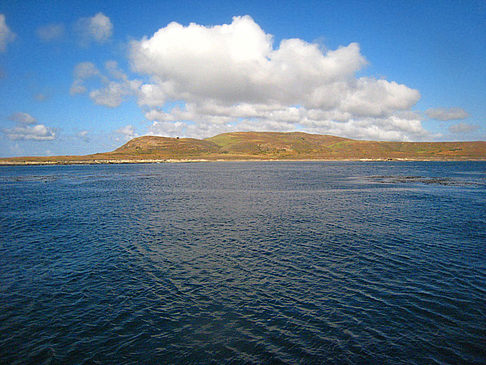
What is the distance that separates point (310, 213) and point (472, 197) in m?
38.0

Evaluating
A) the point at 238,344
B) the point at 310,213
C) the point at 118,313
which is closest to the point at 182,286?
the point at 118,313

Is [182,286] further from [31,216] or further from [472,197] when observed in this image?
[472,197]

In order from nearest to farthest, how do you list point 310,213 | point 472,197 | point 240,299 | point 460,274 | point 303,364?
point 303,364 → point 240,299 → point 460,274 → point 310,213 → point 472,197

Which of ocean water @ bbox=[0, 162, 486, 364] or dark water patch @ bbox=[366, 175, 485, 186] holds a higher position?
dark water patch @ bbox=[366, 175, 485, 186]

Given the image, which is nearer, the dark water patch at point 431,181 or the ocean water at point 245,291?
the ocean water at point 245,291

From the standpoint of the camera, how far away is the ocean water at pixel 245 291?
13008 mm

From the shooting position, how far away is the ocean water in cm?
1301

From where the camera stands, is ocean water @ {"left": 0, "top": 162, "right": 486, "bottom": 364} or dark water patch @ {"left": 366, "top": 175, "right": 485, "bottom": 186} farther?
dark water patch @ {"left": 366, "top": 175, "right": 485, "bottom": 186}

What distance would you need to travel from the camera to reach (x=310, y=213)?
40781 millimetres

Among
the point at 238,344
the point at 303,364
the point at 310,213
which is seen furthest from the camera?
the point at 310,213

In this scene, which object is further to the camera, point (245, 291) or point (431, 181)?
point (431, 181)

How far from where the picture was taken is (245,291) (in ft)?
59.3

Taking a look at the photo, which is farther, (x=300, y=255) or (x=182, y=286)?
(x=300, y=255)

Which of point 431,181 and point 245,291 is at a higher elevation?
point 431,181
